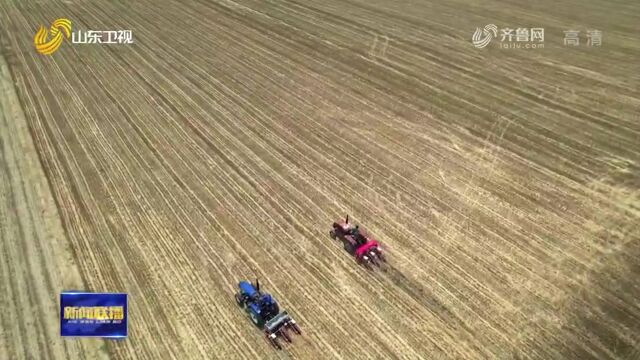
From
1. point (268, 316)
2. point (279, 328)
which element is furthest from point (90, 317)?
point (279, 328)

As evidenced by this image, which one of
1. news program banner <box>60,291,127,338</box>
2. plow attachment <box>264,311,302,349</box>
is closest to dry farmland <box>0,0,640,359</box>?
plow attachment <box>264,311,302,349</box>

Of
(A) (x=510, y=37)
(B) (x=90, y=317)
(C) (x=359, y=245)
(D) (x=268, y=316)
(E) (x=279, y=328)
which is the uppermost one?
(A) (x=510, y=37)

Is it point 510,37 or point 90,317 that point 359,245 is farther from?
point 510,37

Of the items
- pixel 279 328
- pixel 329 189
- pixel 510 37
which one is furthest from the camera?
pixel 510 37

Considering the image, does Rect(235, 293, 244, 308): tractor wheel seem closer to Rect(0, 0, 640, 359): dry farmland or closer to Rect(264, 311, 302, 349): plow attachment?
Rect(0, 0, 640, 359): dry farmland

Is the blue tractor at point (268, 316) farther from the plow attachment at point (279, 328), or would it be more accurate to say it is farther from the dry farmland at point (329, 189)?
the dry farmland at point (329, 189)

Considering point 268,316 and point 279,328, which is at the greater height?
point 268,316
